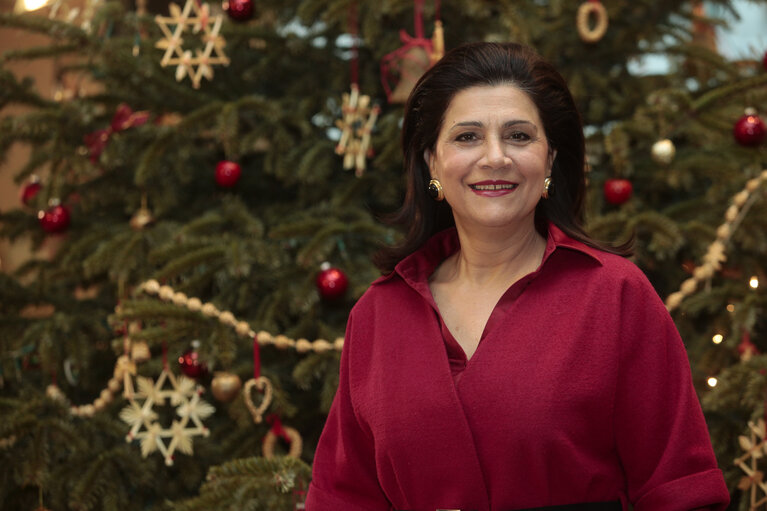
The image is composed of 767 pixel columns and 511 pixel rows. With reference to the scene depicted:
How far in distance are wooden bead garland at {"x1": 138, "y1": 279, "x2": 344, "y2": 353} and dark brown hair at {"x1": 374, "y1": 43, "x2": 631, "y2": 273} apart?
2.17 ft

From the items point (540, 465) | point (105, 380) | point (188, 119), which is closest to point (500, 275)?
point (540, 465)

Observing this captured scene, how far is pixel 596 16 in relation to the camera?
2.84 metres

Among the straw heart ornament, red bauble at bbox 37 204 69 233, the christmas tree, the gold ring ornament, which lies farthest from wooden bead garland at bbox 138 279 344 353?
red bauble at bbox 37 204 69 233

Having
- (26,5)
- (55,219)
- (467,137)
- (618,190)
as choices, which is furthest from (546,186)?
(26,5)

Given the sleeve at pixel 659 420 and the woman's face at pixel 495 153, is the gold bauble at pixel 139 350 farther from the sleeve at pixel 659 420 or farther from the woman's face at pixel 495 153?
the sleeve at pixel 659 420

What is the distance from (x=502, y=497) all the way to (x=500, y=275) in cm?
41

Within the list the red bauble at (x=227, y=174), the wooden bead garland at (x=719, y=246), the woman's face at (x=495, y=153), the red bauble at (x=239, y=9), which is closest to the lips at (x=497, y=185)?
the woman's face at (x=495, y=153)

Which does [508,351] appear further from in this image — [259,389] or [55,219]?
[55,219]

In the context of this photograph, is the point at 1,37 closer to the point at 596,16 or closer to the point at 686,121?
the point at 596,16

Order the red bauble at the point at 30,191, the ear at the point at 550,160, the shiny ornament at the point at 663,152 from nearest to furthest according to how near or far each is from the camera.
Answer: the ear at the point at 550,160, the shiny ornament at the point at 663,152, the red bauble at the point at 30,191

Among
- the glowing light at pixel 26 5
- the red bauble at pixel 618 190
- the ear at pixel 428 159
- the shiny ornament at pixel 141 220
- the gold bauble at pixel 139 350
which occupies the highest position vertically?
the ear at pixel 428 159

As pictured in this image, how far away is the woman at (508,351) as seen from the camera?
140 centimetres

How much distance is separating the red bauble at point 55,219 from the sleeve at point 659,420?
79.9 inches

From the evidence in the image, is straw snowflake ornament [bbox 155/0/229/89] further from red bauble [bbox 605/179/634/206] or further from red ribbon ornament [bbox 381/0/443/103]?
red bauble [bbox 605/179/634/206]
